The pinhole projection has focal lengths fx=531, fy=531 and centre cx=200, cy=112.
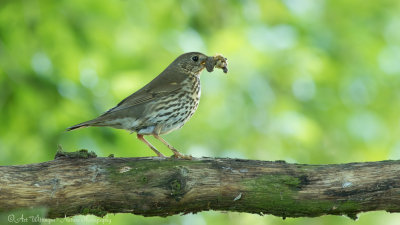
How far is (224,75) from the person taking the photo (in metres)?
7.93

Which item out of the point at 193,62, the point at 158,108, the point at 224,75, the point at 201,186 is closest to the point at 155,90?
the point at 158,108

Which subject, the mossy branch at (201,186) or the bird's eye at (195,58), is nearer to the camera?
the mossy branch at (201,186)

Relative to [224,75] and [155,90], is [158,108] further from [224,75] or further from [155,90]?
[224,75]

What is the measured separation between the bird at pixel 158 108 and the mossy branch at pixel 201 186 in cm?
142

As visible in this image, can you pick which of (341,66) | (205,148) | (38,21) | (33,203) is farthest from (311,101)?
(33,203)

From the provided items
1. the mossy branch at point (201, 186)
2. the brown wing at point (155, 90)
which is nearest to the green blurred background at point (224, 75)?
the brown wing at point (155, 90)

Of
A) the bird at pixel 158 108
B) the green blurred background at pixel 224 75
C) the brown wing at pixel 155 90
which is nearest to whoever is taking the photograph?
Result: the bird at pixel 158 108

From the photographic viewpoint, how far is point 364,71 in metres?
8.62

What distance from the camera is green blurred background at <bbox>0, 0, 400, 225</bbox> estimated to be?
6.32m

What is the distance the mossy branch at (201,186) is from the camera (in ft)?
13.0

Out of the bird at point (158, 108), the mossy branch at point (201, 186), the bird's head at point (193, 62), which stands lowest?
the mossy branch at point (201, 186)

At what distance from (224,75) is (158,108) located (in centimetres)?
214

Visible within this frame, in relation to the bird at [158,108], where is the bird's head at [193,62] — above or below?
above

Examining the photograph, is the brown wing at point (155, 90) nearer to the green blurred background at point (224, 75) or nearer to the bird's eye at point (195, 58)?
the bird's eye at point (195, 58)
